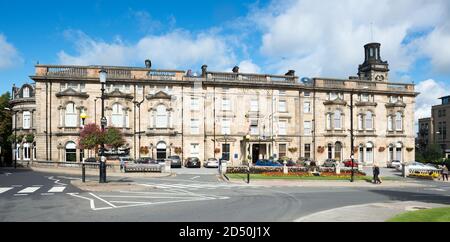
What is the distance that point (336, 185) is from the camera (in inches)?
1097

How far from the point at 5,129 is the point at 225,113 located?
36296 mm

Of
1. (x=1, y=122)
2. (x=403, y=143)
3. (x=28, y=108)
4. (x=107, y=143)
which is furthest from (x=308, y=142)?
(x=1, y=122)

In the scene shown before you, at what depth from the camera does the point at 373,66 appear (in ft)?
210

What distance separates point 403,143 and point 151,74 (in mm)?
41700

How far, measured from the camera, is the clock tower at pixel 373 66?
211ft

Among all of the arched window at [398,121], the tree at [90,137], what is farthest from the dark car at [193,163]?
the arched window at [398,121]

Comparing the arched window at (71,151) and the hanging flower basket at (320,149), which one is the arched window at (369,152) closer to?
the hanging flower basket at (320,149)

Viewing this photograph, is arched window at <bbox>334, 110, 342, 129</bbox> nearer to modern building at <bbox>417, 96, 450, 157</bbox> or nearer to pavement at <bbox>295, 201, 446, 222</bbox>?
pavement at <bbox>295, 201, 446, 222</bbox>

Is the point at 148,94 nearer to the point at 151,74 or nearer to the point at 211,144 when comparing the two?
the point at 151,74

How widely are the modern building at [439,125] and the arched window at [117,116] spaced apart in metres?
77.1

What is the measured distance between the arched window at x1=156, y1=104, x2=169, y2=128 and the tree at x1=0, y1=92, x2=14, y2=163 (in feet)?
82.2

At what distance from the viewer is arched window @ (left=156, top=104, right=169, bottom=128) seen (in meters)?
47.2

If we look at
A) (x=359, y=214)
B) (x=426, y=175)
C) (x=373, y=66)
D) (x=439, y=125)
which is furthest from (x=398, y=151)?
(x=359, y=214)

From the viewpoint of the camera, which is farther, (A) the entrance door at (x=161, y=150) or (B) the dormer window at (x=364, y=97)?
(B) the dormer window at (x=364, y=97)
